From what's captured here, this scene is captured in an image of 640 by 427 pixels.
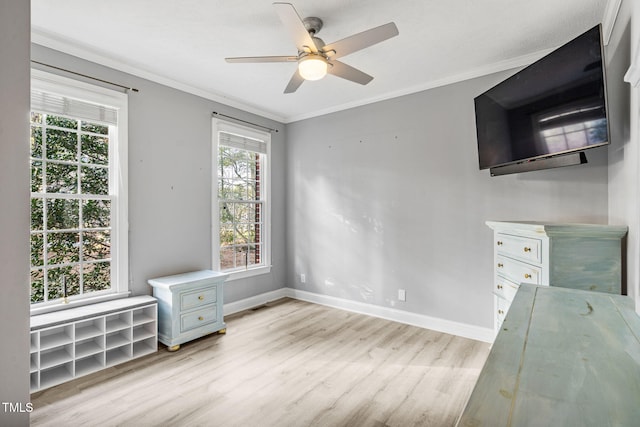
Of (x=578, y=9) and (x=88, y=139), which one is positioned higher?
(x=578, y=9)

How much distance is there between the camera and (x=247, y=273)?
14.0 feet

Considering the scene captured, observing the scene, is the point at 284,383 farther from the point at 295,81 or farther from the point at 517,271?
the point at 295,81

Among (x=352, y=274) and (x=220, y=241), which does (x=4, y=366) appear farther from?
(x=352, y=274)

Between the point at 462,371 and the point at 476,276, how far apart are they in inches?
38.9

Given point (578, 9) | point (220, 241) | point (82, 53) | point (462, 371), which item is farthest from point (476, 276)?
point (82, 53)

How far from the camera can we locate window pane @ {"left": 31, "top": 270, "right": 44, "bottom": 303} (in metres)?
2.57

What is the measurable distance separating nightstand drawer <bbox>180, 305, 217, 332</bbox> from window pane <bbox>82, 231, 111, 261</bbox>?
0.93 m

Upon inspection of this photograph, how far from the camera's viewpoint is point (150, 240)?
10.7 ft

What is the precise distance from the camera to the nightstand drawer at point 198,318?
3.09m

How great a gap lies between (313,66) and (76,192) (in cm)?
233

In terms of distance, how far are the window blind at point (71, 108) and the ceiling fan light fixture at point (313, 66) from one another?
193cm

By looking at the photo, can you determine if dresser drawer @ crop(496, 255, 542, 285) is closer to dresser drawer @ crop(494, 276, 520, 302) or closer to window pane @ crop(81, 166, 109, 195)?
dresser drawer @ crop(494, 276, 520, 302)

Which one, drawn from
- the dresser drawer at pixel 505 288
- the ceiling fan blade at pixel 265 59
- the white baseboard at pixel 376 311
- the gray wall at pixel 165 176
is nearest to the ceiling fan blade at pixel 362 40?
the ceiling fan blade at pixel 265 59

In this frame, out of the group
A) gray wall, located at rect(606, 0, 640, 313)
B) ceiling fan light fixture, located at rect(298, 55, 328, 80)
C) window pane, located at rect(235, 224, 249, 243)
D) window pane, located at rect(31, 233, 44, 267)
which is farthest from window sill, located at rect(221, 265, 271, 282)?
gray wall, located at rect(606, 0, 640, 313)
